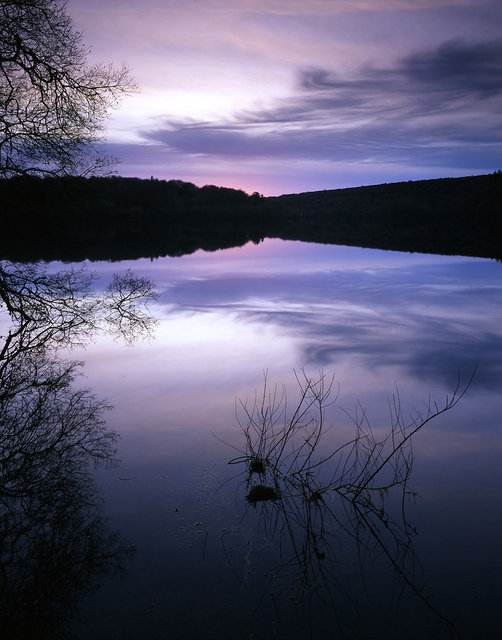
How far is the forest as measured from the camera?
14166mm

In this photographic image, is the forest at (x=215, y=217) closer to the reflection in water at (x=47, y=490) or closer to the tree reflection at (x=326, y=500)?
the reflection in water at (x=47, y=490)

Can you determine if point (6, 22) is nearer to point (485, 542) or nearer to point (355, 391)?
point (355, 391)

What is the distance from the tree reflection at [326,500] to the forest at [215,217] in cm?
739

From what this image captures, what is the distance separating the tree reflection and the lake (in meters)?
0.01

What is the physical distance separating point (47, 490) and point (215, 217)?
50.4 metres

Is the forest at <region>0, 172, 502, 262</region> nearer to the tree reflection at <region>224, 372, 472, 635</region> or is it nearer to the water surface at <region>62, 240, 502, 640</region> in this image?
the water surface at <region>62, 240, 502, 640</region>

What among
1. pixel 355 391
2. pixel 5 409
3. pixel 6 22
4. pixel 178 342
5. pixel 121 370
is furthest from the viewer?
pixel 6 22

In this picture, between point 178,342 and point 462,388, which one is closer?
point 462,388

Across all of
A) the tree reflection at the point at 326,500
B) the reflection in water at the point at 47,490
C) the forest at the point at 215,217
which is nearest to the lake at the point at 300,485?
the tree reflection at the point at 326,500

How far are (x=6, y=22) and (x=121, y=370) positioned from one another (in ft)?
23.6

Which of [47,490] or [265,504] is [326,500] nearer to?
[265,504]

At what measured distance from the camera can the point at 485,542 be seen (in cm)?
326

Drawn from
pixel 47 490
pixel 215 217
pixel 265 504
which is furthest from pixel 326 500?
pixel 215 217

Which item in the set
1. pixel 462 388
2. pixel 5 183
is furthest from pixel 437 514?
pixel 5 183
